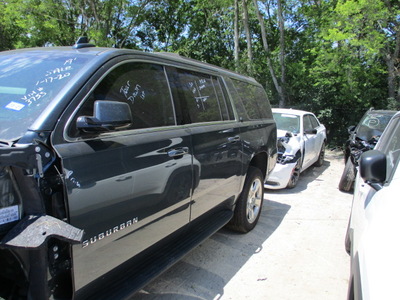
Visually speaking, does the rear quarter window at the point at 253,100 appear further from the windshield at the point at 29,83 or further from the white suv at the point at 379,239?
the windshield at the point at 29,83

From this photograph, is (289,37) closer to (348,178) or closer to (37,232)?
(348,178)

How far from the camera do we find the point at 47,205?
1571 millimetres

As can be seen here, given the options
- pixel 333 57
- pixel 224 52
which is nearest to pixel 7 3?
pixel 224 52

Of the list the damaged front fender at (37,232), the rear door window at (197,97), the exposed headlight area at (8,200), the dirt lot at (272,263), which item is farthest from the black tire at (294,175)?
the exposed headlight area at (8,200)

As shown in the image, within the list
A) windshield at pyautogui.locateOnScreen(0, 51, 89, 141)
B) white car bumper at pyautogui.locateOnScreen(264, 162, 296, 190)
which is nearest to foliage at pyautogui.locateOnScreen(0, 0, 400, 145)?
white car bumper at pyautogui.locateOnScreen(264, 162, 296, 190)

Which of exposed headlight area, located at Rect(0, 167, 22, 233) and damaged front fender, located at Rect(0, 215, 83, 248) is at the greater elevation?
exposed headlight area, located at Rect(0, 167, 22, 233)

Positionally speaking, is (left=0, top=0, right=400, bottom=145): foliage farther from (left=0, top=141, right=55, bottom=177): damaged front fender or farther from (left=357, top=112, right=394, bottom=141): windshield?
(left=0, top=141, right=55, bottom=177): damaged front fender

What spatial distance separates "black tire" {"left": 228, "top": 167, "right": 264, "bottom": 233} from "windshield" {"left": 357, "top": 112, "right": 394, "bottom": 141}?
376 cm

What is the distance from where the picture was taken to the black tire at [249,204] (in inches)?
156

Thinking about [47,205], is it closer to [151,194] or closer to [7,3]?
[151,194]

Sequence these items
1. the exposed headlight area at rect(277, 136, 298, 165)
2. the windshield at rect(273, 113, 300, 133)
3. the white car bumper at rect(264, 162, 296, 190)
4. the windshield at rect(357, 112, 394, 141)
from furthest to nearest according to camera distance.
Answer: the windshield at rect(273, 113, 300, 133)
the windshield at rect(357, 112, 394, 141)
the exposed headlight area at rect(277, 136, 298, 165)
the white car bumper at rect(264, 162, 296, 190)

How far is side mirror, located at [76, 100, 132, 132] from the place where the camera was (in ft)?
5.74

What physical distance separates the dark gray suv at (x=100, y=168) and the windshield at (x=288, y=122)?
4352mm

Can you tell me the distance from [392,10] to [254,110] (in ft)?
32.0
